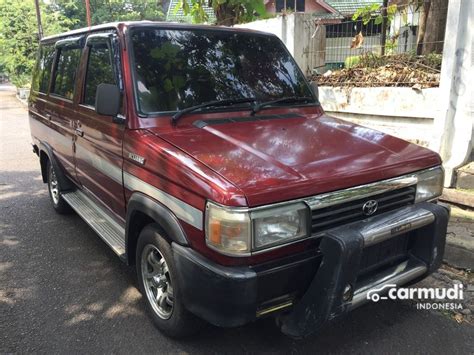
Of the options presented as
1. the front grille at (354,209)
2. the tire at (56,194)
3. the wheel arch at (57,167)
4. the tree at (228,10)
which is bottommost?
the tire at (56,194)

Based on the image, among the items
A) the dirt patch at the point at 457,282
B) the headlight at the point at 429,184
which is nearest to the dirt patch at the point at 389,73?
the dirt patch at the point at 457,282

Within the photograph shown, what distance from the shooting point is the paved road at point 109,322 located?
2.84 meters

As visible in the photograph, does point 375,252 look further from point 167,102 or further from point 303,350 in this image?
point 167,102

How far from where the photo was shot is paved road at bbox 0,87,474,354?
2.84 metres

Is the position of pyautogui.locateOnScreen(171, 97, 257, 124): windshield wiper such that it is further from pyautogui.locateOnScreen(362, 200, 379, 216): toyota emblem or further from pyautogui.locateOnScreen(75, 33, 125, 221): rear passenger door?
pyautogui.locateOnScreen(362, 200, 379, 216): toyota emblem

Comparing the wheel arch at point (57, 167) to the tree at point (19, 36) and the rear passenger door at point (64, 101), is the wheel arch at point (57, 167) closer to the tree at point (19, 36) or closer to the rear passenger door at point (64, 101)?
the rear passenger door at point (64, 101)

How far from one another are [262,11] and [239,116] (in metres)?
4.15

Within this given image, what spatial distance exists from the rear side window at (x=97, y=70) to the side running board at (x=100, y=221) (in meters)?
0.99

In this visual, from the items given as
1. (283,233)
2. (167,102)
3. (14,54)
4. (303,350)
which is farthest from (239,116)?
(14,54)

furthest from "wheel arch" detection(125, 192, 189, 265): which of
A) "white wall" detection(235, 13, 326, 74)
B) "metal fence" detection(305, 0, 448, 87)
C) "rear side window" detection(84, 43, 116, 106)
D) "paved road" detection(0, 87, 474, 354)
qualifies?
"white wall" detection(235, 13, 326, 74)

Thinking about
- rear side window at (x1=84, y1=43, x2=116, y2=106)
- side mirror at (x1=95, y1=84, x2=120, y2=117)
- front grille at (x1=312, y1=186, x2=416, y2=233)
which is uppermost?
rear side window at (x1=84, y1=43, x2=116, y2=106)

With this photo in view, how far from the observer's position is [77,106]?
13.4 ft

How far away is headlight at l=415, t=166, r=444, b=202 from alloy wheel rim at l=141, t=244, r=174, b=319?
1718 mm

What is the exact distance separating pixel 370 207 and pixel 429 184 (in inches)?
24.2
